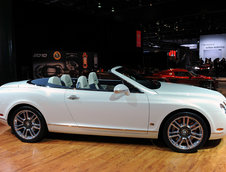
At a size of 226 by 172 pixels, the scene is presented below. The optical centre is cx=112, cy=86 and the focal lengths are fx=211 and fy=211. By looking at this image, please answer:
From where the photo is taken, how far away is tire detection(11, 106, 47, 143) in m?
3.63

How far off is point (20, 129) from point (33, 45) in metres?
7.62

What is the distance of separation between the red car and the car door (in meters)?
7.29

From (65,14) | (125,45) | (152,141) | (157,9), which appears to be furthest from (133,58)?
(152,141)

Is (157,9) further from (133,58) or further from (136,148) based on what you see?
(136,148)

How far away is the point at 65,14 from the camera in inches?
464

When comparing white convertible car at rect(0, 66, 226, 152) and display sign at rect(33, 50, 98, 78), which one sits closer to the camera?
white convertible car at rect(0, 66, 226, 152)

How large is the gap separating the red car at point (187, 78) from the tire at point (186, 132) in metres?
6.96

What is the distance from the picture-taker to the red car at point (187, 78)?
951 centimetres

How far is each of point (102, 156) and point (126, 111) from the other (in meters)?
0.77

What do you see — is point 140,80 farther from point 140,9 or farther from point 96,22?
point 96,22

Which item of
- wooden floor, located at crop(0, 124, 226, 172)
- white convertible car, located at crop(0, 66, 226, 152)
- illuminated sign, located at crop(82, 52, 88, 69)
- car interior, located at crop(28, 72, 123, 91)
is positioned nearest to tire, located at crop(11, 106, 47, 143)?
white convertible car, located at crop(0, 66, 226, 152)

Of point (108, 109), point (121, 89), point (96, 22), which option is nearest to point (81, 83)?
point (108, 109)

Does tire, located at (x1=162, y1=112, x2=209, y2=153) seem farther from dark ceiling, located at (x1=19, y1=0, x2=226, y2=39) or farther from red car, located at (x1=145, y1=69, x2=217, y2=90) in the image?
dark ceiling, located at (x1=19, y1=0, x2=226, y2=39)

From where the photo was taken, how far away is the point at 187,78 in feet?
32.6
